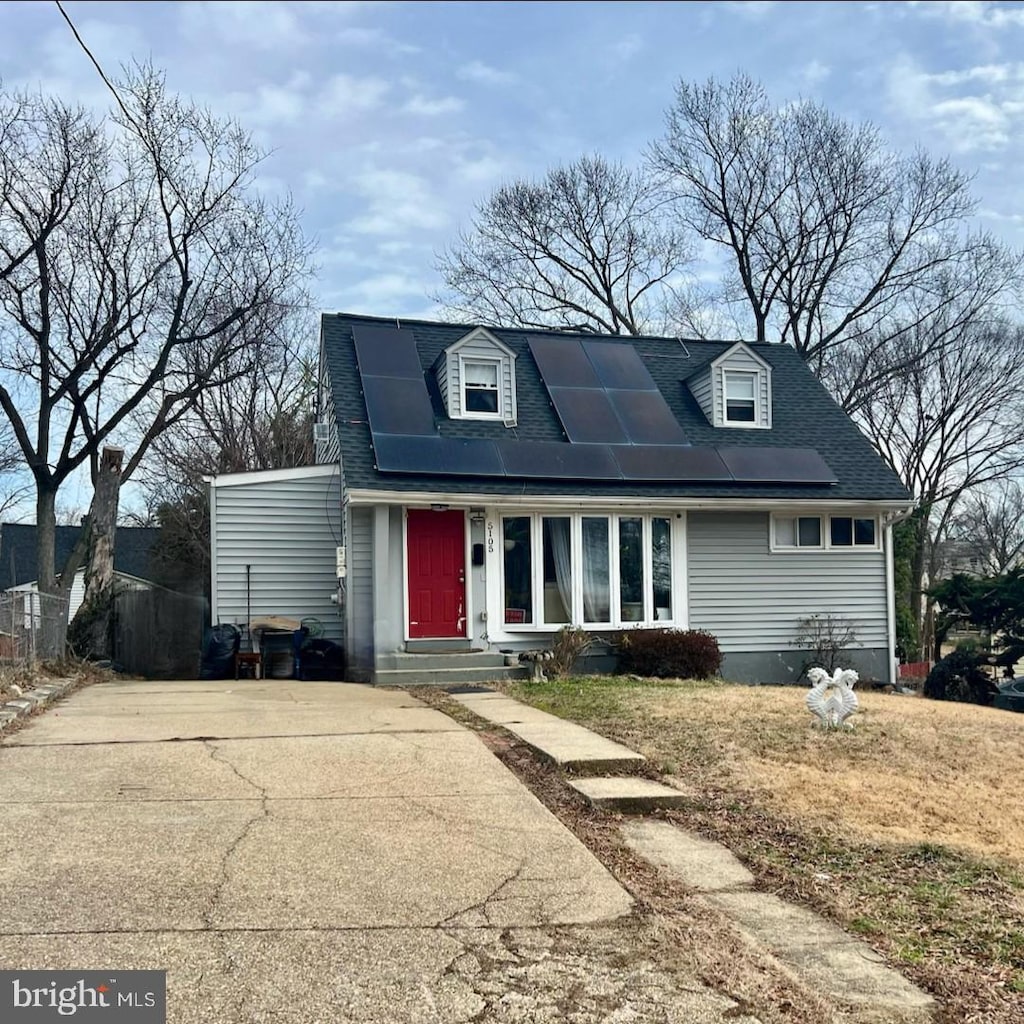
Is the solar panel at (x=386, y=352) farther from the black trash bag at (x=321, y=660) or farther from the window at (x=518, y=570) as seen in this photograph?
the black trash bag at (x=321, y=660)

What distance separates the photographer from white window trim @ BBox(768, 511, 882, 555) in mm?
16109

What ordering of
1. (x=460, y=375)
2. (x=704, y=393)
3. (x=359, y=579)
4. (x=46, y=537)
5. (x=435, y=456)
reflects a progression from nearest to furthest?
1. (x=435, y=456)
2. (x=359, y=579)
3. (x=460, y=375)
4. (x=704, y=393)
5. (x=46, y=537)

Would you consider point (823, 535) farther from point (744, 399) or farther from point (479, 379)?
point (479, 379)

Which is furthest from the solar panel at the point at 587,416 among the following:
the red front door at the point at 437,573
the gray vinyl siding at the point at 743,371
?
the red front door at the point at 437,573

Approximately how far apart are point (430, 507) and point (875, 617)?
7.88 m

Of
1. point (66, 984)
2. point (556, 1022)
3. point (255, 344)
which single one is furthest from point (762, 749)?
point (255, 344)

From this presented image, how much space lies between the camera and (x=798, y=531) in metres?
16.3

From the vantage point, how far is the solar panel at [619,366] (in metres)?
17.2

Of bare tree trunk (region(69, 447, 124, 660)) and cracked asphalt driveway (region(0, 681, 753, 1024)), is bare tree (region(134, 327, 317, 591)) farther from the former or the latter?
cracked asphalt driveway (region(0, 681, 753, 1024))

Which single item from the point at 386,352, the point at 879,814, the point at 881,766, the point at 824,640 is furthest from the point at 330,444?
the point at 879,814

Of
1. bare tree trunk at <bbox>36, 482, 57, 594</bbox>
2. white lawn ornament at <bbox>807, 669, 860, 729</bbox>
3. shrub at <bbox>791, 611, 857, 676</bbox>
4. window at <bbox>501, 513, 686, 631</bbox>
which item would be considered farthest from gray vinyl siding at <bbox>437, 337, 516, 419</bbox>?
bare tree trunk at <bbox>36, 482, 57, 594</bbox>

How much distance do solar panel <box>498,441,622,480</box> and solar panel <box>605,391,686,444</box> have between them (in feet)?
3.06

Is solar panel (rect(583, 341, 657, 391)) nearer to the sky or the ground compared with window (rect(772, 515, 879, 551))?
nearer to the sky

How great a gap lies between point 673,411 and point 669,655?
492cm
